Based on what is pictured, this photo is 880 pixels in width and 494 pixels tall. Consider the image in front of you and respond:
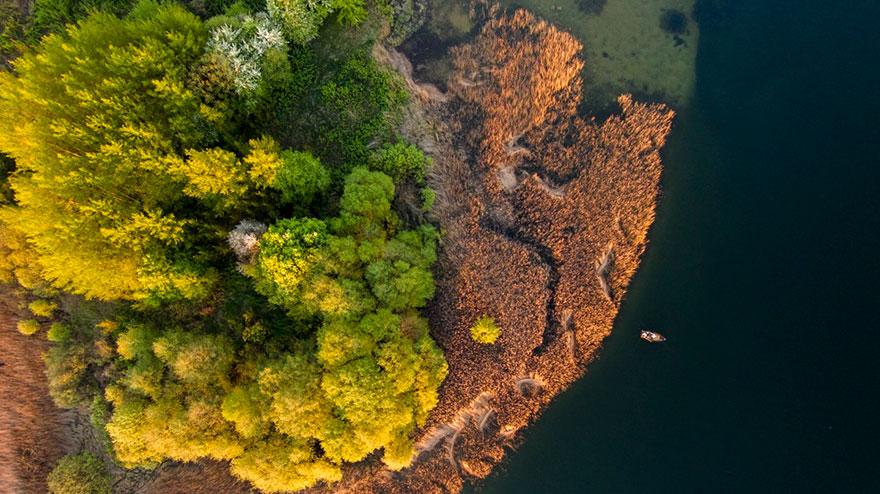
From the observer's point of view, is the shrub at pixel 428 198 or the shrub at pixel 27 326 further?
the shrub at pixel 428 198

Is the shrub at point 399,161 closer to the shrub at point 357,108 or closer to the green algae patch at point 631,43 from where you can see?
the shrub at point 357,108

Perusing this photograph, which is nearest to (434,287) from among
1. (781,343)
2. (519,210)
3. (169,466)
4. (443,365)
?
(443,365)

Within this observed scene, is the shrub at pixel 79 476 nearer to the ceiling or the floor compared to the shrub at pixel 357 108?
nearer to the floor

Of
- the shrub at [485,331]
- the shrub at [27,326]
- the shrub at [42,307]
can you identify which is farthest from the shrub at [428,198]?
the shrub at [27,326]

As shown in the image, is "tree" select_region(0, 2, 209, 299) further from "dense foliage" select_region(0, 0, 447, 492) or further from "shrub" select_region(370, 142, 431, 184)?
"shrub" select_region(370, 142, 431, 184)

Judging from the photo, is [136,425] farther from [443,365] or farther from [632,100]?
[632,100]

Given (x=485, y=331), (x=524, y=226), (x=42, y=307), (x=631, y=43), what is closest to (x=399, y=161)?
(x=524, y=226)
